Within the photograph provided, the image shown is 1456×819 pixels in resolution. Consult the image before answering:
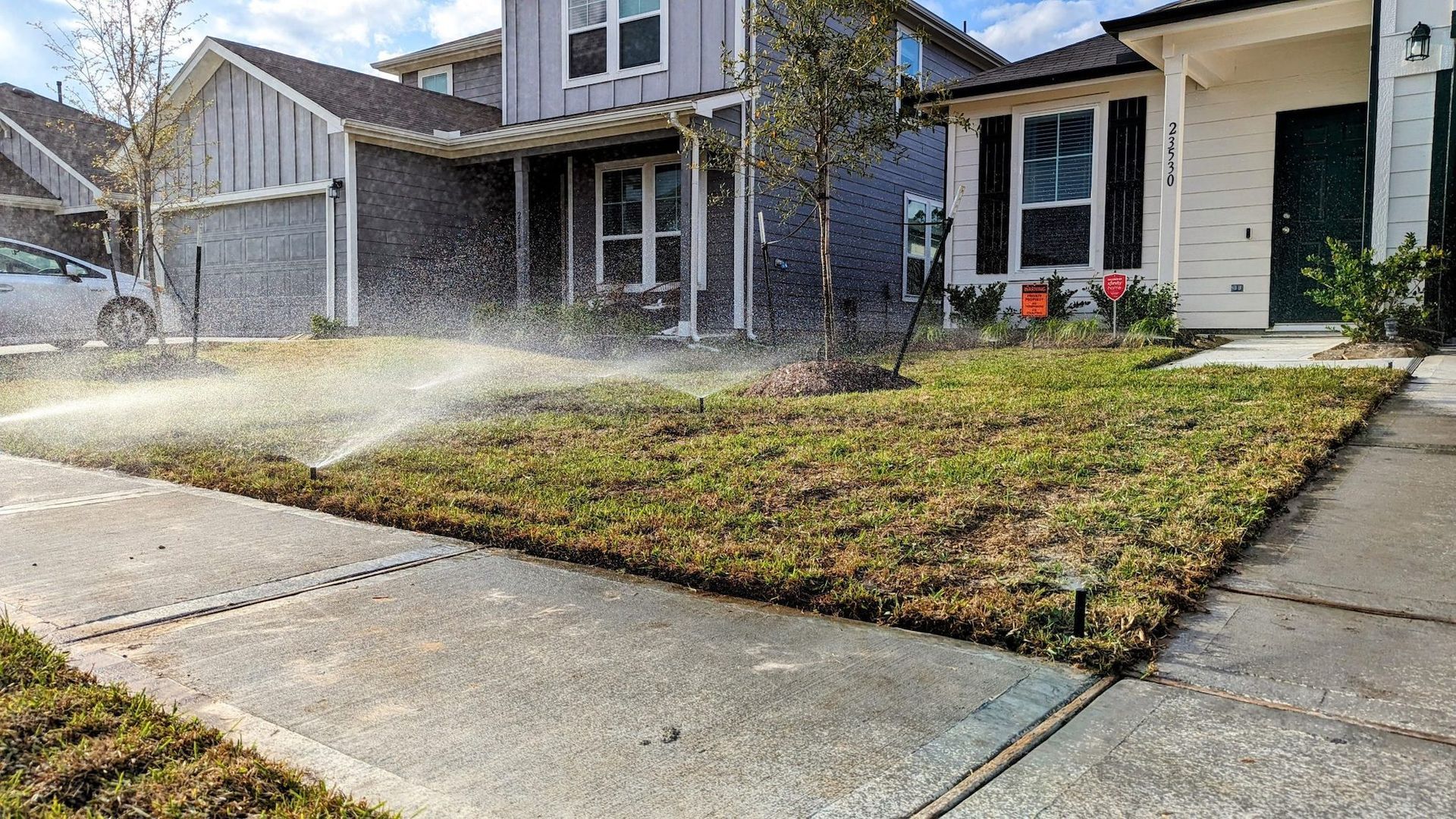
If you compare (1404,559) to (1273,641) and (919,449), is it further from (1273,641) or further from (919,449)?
(919,449)

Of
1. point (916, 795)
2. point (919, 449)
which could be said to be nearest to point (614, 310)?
point (919, 449)

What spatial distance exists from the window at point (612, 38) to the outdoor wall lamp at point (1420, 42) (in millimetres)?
9126

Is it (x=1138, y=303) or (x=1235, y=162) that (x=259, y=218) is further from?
(x=1235, y=162)

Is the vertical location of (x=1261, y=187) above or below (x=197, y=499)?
above

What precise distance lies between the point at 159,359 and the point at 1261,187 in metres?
12.2

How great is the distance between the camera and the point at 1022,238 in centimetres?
1245

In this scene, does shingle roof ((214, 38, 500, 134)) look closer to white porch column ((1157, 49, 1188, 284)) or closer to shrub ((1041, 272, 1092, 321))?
shrub ((1041, 272, 1092, 321))

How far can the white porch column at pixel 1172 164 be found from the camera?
34.1 feet

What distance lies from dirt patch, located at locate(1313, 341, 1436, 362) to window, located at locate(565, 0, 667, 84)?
31.9ft

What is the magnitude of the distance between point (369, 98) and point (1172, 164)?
39.5ft

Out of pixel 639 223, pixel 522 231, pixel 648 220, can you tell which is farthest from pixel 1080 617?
pixel 639 223

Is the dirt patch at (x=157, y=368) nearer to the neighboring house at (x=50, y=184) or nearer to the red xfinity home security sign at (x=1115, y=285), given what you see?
the red xfinity home security sign at (x=1115, y=285)

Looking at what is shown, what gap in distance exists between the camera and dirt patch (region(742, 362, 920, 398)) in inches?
307

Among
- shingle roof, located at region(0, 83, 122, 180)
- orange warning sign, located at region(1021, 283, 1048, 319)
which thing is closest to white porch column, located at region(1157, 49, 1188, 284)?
orange warning sign, located at region(1021, 283, 1048, 319)
